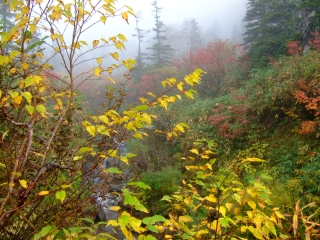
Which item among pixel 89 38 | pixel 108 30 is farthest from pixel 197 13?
pixel 89 38

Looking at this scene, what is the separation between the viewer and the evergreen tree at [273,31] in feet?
41.8

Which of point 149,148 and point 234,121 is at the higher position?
point 234,121

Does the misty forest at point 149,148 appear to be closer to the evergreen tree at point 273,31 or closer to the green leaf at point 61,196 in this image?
the green leaf at point 61,196

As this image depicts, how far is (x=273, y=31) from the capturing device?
15.4 meters

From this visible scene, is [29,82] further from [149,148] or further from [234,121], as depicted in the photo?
[149,148]

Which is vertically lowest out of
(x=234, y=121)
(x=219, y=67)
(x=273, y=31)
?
(x=234, y=121)

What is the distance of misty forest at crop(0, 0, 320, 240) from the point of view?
→ 161 centimetres

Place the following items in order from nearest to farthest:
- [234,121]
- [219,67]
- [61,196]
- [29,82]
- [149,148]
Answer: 1. [61,196]
2. [29,82]
3. [234,121]
4. [149,148]
5. [219,67]

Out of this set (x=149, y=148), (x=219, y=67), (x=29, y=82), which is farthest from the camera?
(x=219, y=67)

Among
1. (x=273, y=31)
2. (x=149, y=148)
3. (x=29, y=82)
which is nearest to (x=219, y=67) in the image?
(x=273, y=31)

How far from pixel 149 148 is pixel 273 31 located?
12.3m

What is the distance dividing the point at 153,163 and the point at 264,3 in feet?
52.3

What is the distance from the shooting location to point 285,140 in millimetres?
6855

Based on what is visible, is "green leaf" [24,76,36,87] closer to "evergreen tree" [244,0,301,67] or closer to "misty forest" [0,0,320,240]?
"misty forest" [0,0,320,240]
